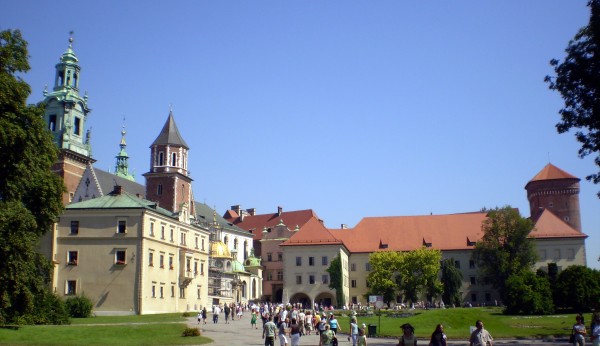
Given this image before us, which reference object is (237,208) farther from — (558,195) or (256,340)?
(256,340)

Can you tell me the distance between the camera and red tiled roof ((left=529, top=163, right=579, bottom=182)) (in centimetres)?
9938

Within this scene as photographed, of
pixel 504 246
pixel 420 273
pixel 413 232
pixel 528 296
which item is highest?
pixel 413 232

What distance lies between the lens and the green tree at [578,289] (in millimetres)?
59000

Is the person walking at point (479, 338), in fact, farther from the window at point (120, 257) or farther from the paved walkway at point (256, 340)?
the window at point (120, 257)

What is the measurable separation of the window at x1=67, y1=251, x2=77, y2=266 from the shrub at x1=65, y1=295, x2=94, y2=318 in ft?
20.9

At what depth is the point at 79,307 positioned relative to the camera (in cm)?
5109

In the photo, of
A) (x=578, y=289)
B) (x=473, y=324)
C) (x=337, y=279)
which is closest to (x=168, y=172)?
(x=337, y=279)

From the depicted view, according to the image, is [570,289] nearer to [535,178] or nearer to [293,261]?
[293,261]

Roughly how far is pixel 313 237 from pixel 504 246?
78.1 feet

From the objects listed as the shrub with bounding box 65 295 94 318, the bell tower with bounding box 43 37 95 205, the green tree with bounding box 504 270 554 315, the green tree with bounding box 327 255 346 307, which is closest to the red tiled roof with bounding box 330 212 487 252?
the green tree with bounding box 327 255 346 307

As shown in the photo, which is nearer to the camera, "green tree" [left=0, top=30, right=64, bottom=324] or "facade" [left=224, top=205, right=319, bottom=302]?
"green tree" [left=0, top=30, right=64, bottom=324]

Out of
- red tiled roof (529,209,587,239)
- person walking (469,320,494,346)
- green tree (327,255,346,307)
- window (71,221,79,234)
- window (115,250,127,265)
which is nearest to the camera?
person walking (469,320,494,346)

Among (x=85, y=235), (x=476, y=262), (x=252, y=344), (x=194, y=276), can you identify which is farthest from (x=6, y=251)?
(x=476, y=262)

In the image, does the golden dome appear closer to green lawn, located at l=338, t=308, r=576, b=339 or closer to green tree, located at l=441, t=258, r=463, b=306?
green tree, located at l=441, t=258, r=463, b=306
